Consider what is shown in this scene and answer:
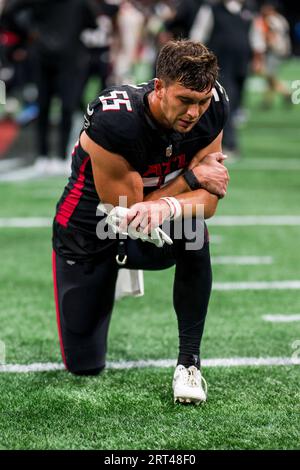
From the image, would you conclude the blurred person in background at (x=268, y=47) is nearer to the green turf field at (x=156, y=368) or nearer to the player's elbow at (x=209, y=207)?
the green turf field at (x=156, y=368)

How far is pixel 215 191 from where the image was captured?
3.68 meters

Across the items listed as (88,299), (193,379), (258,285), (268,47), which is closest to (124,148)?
(88,299)

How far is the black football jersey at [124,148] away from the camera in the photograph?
352cm

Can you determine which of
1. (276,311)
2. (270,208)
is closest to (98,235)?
(276,311)

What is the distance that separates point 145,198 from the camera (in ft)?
12.3

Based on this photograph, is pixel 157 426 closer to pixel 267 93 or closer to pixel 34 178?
pixel 34 178

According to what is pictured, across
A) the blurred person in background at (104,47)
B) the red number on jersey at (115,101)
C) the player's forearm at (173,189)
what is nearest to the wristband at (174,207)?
the player's forearm at (173,189)

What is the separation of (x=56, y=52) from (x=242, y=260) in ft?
13.2

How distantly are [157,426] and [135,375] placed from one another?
65 centimetres

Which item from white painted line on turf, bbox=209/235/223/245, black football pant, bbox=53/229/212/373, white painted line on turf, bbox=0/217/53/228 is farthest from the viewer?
white painted line on turf, bbox=0/217/53/228

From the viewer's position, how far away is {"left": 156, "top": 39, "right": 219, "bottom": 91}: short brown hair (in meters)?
3.31

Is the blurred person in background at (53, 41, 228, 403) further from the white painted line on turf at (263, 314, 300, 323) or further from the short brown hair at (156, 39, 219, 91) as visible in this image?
the white painted line on turf at (263, 314, 300, 323)

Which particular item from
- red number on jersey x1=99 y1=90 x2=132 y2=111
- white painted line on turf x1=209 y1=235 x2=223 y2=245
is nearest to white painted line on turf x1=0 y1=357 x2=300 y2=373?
red number on jersey x1=99 y1=90 x2=132 y2=111

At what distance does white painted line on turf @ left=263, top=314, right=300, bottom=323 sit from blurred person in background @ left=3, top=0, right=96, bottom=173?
5.05m
